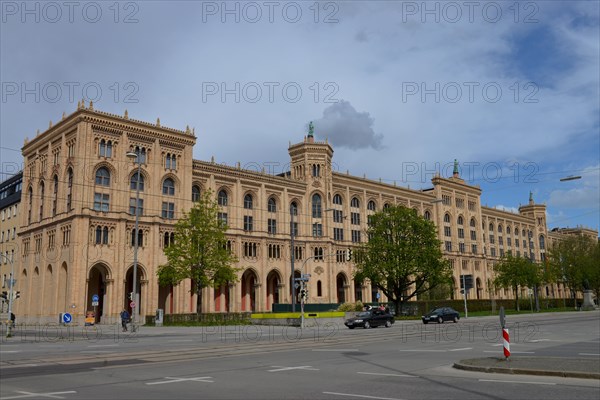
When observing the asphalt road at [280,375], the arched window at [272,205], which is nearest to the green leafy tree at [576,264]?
the arched window at [272,205]

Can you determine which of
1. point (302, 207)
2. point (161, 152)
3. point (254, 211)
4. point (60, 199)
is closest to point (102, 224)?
point (60, 199)

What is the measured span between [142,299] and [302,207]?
89.7 feet

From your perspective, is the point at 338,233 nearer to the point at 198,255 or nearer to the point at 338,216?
the point at 338,216

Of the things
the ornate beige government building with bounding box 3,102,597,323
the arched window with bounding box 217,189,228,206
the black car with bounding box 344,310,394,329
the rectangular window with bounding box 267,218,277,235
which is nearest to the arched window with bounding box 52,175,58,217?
the ornate beige government building with bounding box 3,102,597,323

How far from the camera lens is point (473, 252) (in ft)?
351

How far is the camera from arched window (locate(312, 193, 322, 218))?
252 feet

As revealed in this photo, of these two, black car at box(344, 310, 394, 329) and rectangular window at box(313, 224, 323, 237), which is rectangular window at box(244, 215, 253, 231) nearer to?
rectangular window at box(313, 224, 323, 237)

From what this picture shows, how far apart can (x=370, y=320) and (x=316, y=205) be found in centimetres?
3928

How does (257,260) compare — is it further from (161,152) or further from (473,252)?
(473,252)

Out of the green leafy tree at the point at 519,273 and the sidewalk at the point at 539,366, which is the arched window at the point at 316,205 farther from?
the sidewalk at the point at 539,366

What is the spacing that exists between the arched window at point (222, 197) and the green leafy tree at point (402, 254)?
63.4 feet

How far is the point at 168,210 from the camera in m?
60.5

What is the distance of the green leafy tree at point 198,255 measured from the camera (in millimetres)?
47438

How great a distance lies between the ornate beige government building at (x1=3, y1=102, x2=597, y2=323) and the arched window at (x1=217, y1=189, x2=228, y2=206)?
0.21 meters
